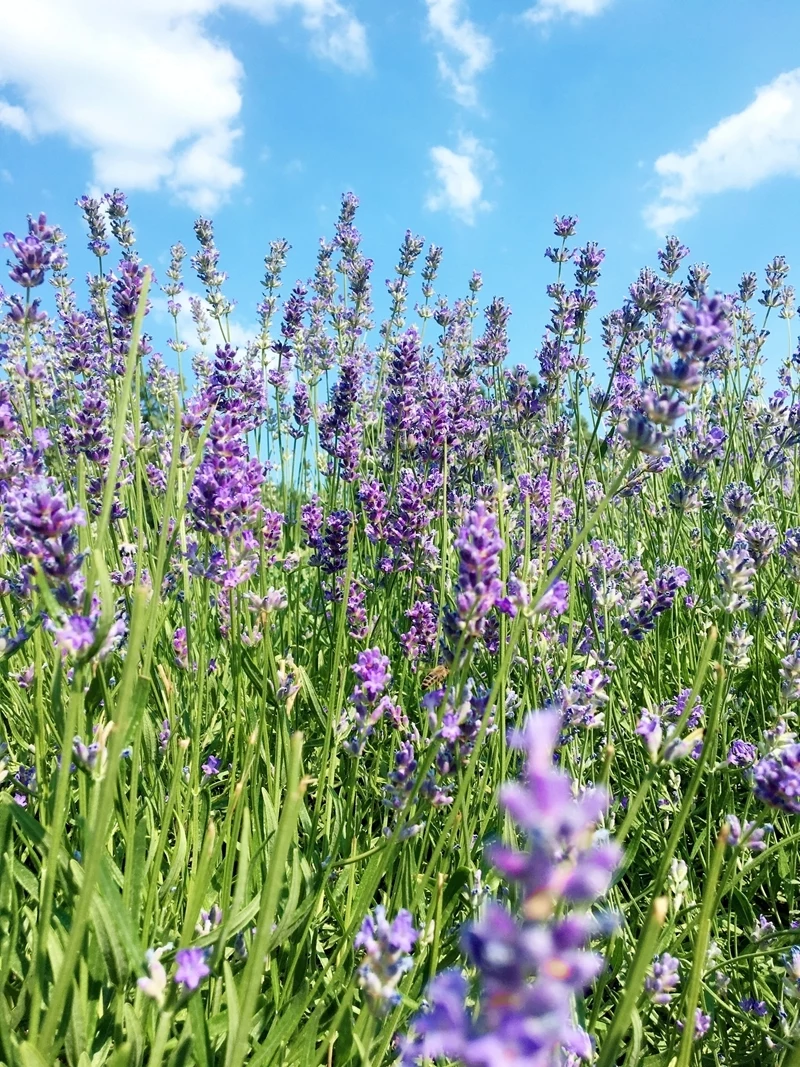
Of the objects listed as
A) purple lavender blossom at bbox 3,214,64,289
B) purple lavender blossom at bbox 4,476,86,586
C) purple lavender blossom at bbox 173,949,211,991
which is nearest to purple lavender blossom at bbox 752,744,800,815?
purple lavender blossom at bbox 173,949,211,991

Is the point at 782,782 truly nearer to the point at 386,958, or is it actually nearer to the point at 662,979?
the point at 662,979

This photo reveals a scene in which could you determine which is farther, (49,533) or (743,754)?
(743,754)

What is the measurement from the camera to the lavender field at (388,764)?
3.05ft

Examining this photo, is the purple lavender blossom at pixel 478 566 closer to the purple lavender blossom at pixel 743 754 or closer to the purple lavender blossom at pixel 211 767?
the purple lavender blossom at pixel 743 754

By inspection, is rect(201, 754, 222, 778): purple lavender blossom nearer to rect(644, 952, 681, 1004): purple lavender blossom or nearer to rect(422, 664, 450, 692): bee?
rect(422, 664, 450, 692): bee

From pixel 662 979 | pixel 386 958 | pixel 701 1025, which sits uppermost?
pixel 386 958

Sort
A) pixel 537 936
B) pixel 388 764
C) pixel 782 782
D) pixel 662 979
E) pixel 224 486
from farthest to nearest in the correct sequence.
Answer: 1. pixel 388 764
2. pixel 224 486
3. pixel 662 979
4. pixel 782 782
5. pixel 537 936

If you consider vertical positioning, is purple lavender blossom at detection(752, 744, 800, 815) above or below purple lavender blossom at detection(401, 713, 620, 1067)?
below

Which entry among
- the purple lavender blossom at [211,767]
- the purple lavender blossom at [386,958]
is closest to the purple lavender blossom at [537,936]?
the purple lavender blossom at [386,958]

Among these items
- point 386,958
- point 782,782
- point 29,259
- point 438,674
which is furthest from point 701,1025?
point 29,259

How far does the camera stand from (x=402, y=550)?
2855mm

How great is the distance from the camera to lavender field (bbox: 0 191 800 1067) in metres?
0.93

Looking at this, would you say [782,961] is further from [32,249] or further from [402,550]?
[32,249]

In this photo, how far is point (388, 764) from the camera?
8.78ft
